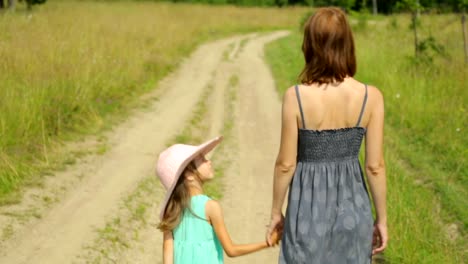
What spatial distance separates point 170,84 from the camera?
15609 millimetres

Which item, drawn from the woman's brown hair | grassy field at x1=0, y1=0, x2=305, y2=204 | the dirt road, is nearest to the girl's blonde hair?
the woman's brown hair

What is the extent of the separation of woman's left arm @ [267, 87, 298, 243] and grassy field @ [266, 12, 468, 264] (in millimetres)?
2289

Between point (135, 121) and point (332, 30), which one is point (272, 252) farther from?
point (135, 121)

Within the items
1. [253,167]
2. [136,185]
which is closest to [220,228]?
[136,185]

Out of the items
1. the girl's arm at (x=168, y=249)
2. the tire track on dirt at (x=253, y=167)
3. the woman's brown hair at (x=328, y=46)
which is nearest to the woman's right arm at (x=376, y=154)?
the woman's brown hair at (x=328, y=46)

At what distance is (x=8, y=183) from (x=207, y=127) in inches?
156

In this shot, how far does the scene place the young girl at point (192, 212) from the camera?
3557mm

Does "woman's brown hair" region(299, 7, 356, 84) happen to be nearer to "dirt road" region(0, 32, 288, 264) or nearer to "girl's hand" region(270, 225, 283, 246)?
"girl's hand" region(270, 225, 283, 246)

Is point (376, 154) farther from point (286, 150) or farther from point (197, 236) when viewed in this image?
point (197, 236)

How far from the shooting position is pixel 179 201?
11.8ft


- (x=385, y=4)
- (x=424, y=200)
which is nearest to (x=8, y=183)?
(x=424, y=200)

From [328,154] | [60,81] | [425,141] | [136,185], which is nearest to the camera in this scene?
[328,154]

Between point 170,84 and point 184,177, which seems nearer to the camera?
point 184,177

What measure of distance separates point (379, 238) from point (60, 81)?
7.49 metres
